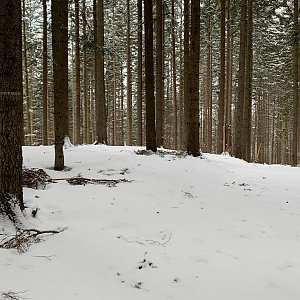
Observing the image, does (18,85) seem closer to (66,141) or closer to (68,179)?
(68,179)

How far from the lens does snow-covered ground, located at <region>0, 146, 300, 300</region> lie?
3.36 m

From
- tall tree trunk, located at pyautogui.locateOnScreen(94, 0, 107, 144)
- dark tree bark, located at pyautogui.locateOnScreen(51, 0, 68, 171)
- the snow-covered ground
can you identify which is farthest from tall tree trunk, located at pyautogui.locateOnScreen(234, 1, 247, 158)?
dark tree bark, located at pyautogui.locateOnScreen(51, 0, 68, 171)

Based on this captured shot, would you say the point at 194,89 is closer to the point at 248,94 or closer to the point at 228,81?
the point at 248,94

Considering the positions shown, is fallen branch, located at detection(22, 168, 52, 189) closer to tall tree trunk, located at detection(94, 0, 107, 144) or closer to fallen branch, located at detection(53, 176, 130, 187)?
fallen branch, located at detection(53, 176, 130, 187)

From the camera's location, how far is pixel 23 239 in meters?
3.91

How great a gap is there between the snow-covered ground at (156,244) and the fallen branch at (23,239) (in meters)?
0.08

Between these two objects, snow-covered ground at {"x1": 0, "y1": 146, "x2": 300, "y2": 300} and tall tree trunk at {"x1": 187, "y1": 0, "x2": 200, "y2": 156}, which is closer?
snow-covered ground at {"x1": 0, "y1": 146, "x2": 300, "y2": 300}

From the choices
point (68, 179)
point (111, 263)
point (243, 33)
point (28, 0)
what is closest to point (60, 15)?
point (68, 179)

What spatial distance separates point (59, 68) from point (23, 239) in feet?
15.7

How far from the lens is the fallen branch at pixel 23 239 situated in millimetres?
3760

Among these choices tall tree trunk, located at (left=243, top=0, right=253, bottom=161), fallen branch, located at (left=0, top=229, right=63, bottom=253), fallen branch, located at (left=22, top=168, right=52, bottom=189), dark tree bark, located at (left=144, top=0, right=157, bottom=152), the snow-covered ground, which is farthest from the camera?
tall tree trunk, located at (left=243, top=0, right=253, bottom=161)

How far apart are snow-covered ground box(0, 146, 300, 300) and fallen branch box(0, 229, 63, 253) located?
3.0 inches

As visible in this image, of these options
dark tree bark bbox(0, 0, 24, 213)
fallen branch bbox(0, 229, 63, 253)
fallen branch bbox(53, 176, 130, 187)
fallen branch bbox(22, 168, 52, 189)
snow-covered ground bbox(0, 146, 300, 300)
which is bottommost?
snow-covered ground bbox(0, 146, 300, 300)

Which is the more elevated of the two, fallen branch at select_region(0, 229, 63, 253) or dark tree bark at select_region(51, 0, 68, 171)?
dark tree bark at select_region(51, 0, 68, 171)
